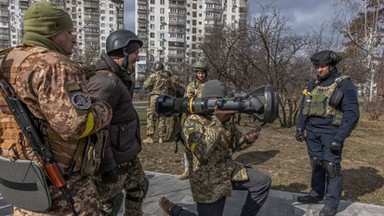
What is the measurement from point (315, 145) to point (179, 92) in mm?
4029

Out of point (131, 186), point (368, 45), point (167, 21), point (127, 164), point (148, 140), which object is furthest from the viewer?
point (167, 21)

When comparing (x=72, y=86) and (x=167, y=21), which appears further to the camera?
(x=167, y=21)

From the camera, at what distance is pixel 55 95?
146cm

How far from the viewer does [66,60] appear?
1.58 metres

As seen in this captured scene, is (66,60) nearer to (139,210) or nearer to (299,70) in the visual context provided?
(139,210)

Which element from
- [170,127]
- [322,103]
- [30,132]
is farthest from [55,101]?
[170,127]

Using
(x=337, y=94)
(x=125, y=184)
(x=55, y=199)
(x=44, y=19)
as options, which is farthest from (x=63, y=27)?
(x=337, y=94)

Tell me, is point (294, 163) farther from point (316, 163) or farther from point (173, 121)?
point (173, 121)

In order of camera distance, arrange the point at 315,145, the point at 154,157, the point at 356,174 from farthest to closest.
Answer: the point at 154,157, the point at 356,174, the point at 315,145

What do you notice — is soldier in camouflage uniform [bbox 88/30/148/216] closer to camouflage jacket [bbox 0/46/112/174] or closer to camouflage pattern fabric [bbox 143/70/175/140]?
camouflage jacket [bbox 0/46/112/174]

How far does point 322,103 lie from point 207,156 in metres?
2.07

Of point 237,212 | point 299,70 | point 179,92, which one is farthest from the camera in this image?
point 299,70

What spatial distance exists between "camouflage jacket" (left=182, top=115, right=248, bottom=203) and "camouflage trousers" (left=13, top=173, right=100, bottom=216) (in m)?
0.94

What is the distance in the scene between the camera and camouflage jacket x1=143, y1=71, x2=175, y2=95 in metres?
7.19
